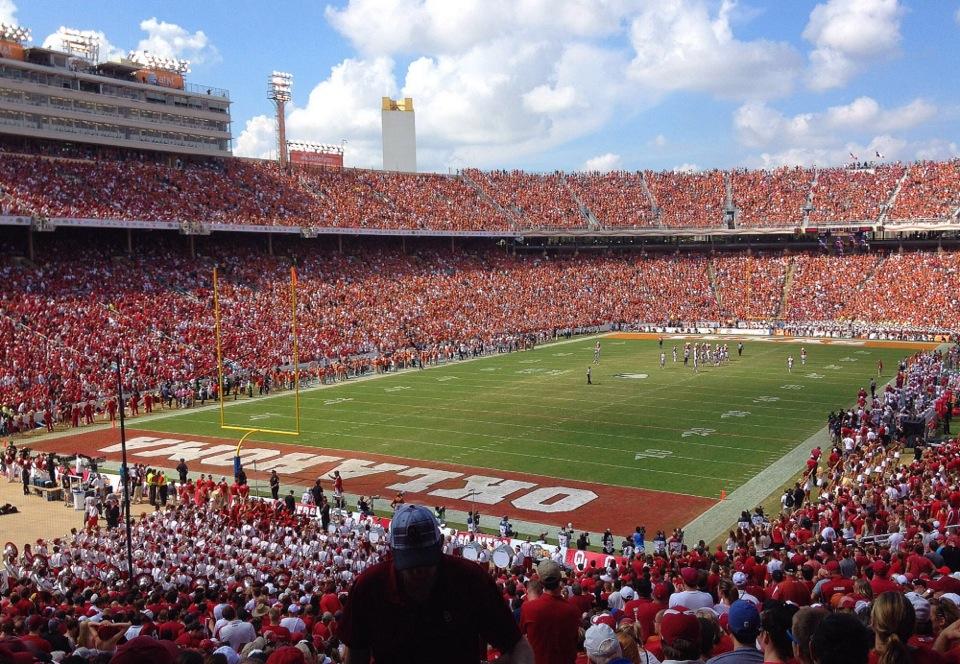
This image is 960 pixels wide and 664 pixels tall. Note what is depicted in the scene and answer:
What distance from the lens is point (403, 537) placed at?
272 centimetres

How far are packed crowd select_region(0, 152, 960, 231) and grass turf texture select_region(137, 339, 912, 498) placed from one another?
652 inches

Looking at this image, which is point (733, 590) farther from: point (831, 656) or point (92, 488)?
point (92, 488)

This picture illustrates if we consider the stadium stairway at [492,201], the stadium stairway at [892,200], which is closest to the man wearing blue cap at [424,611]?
the stadium stairway at [892,200]

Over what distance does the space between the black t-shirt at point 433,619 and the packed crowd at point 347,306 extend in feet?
97.2

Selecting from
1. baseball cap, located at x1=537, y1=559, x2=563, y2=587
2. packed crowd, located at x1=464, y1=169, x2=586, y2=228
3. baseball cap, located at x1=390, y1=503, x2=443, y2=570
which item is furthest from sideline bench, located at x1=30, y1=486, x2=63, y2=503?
packed crowd, located at x1=464, y1=169, x2=586, y2=228

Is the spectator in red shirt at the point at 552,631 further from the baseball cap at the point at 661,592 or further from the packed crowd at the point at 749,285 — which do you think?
the packed crowd at the point at 749,285

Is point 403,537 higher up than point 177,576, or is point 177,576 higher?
point 403,537

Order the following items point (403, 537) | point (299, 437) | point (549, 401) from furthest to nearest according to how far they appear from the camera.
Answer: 1. point (549, 401)
2. point (299, 437)
3. point (403, 537)

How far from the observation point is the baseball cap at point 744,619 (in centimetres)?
409

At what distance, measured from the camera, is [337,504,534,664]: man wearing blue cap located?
2.76m

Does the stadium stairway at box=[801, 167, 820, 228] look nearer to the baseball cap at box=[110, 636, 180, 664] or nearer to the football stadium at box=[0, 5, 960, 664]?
the football stadium at box=[0, 5, 960, 664]

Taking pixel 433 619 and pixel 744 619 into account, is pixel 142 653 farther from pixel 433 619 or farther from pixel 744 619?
pixel 744 619

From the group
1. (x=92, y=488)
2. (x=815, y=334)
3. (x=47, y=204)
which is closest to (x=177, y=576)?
(x=92, y=488)

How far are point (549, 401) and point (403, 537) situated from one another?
1120 inches
